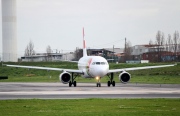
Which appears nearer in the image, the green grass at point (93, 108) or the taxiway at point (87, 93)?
the green grass at point (93, 108)

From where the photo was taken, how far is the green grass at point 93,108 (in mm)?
23234

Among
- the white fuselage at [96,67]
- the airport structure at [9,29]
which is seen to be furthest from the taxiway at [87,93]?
the airport structure at [9,29]

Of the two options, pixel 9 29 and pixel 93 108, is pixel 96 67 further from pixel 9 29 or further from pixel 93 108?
pixel 9 29

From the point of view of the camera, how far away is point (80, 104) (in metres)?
28.2

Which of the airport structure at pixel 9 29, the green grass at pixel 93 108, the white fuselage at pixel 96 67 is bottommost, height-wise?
the green grass at pixel 93 108

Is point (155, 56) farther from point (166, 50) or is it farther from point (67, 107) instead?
point (67, 107)

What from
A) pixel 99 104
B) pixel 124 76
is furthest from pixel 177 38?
pixel 99 104

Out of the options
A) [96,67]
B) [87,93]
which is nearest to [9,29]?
[96,67]

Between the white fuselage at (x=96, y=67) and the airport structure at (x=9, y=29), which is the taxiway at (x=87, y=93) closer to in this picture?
the white fuselage at (x=96, y=67)

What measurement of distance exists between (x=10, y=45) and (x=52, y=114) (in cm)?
12848

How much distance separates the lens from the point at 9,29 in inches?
5915

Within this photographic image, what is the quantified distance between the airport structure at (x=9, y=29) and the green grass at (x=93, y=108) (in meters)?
121

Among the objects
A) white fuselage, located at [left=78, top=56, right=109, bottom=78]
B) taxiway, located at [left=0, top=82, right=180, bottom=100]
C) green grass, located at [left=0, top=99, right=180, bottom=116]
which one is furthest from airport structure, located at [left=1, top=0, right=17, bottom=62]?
green grass, located at [left=0, top=99, right=180, bottom=116]

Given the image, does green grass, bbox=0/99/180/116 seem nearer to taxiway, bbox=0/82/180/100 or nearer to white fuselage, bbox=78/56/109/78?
taxiway, bbox=0/82/180/100
